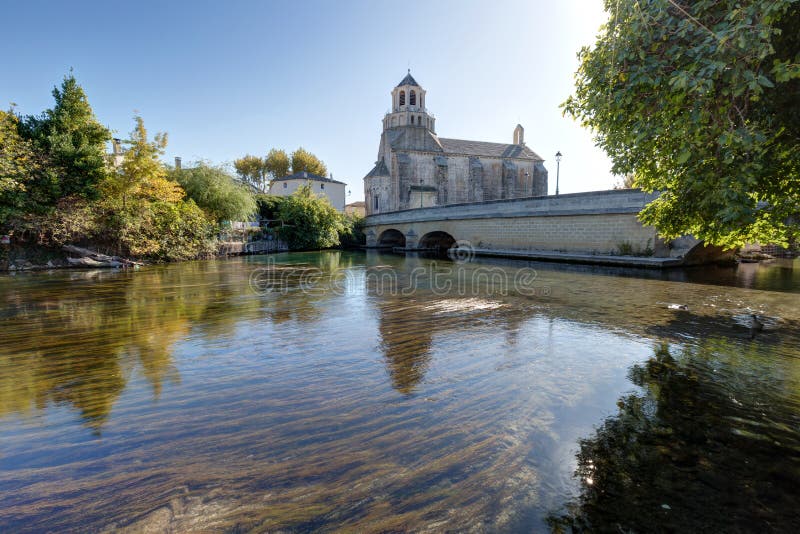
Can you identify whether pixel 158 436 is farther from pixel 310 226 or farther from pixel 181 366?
pixel 310 226

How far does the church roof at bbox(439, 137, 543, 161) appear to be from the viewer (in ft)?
172

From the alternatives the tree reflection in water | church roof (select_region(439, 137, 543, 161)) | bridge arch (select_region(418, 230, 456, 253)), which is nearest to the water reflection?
the tree reflection in water

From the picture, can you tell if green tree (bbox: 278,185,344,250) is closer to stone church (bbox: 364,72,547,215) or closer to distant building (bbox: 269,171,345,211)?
stone church (bbox: 364,72,547,215)

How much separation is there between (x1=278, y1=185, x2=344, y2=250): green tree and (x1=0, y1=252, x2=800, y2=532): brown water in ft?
91.2

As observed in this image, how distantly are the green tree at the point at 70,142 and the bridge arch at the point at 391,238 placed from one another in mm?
24727

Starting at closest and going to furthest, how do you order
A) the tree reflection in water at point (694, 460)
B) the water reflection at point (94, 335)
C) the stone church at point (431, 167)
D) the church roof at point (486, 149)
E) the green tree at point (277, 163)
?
the tree reflection in water at point (694, 460) → the water reflection at point (94, 335) → the stone church at point (431, 167) → the church roof at point (486, 149) → the green tree at point (277, 163)

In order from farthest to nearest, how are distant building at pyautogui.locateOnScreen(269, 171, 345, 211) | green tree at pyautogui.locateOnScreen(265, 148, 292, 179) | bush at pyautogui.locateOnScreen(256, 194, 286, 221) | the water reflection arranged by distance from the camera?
green tree at pyautogui.locateOnScreen(265, 148, 292, 179), distant building at pyautogui.locateOnScreen(269, 171, 345, 211), bush at pyautogui.locateOnScreen(256, 194, 286, 221), the water reflection

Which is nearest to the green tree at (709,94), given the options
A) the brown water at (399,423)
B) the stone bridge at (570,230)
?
the brown water at (399,423)

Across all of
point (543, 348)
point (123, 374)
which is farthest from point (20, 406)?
point (543, 348)

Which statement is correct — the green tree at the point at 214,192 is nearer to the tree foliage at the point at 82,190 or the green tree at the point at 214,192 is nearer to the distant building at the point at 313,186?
the tree foliage at the point at 82,190

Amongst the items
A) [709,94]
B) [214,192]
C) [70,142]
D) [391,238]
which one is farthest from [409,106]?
[709,94]

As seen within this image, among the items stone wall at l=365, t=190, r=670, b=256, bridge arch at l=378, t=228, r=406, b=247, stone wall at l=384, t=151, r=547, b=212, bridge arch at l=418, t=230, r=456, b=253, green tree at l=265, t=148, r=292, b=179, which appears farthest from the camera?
green tree at l=265, t=148, r=292, b=179

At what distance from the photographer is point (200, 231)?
25156mm

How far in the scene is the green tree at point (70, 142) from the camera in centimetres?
1762
